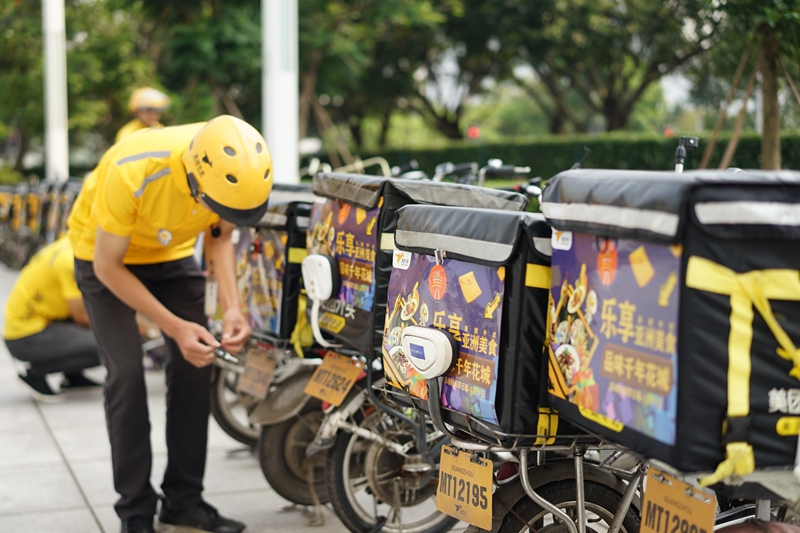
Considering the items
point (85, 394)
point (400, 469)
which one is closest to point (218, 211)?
point (400, 469)

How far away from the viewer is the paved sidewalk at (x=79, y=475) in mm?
4148

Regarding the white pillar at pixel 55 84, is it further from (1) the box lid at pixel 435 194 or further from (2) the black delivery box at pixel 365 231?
(1) the box lid at pixel 435 194

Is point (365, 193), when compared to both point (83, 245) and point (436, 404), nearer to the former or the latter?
point (436, 404)

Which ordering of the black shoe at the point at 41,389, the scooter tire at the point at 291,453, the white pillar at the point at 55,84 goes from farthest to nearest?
the white pillar at the point at 55,84
the black shoe at the point at 41,389
the scooter tire at the point at 291,453

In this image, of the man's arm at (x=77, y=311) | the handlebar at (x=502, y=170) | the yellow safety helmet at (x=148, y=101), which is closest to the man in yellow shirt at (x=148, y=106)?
the yellow safety helmet at (x=148, y=101)

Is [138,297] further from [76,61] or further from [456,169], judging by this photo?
[76,61]

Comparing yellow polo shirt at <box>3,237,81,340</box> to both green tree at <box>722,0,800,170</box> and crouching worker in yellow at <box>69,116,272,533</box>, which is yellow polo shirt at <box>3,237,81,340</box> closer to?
crouching worker in yellow at <box>69,116,272,533</box>

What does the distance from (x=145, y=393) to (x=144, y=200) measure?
83 centimetres

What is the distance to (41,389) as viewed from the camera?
21.2ft

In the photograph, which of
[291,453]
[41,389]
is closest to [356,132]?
[41,389]


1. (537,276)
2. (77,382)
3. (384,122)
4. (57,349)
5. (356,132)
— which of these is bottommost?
(77,382)

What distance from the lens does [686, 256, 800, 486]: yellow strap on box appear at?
185 centimetres

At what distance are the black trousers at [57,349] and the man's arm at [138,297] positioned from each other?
2.67 m

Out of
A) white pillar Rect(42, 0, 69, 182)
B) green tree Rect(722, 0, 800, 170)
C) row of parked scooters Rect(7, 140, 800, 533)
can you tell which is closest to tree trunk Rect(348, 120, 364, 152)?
white pillar Rect(42, 0, 69, 182)
